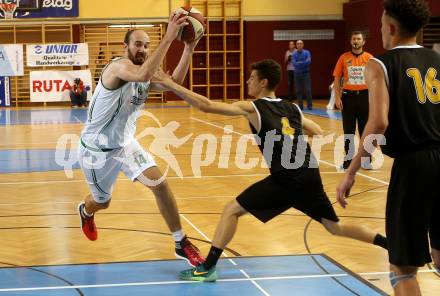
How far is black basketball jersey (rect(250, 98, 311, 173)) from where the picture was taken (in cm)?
496

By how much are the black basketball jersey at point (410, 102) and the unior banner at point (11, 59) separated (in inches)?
833

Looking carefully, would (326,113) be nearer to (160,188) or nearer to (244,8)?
(244,8)

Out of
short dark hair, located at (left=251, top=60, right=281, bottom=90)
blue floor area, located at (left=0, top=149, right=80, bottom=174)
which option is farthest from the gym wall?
Result: short dark hair, located at (left=251, top=60, right=281, bottom=90)

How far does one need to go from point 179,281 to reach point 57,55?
19.3 meters

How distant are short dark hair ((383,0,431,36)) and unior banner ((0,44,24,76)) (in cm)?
2111

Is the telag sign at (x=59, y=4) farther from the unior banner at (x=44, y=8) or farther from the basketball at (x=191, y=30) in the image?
the basketball at (x=191, y=30)

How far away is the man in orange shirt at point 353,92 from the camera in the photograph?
33.1 feet

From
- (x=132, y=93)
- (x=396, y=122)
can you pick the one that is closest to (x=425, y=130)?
(x=396, y=122)

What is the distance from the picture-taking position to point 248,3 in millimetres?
25281

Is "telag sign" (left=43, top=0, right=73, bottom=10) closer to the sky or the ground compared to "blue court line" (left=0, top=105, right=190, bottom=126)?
closer to the sky

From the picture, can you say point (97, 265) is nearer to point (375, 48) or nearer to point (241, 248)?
point (241, 248)

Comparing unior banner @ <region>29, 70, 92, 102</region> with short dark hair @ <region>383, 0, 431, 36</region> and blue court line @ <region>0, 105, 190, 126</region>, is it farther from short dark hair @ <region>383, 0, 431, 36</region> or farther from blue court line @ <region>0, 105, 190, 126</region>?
short dark hair @ <region>383, 0, 431, 36</region>

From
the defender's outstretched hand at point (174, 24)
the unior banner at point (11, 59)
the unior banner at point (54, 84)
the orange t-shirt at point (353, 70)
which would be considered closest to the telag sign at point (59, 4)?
the unior banner at point (11, 59)

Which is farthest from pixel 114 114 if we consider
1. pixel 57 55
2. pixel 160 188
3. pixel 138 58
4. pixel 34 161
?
pixel 57 55
